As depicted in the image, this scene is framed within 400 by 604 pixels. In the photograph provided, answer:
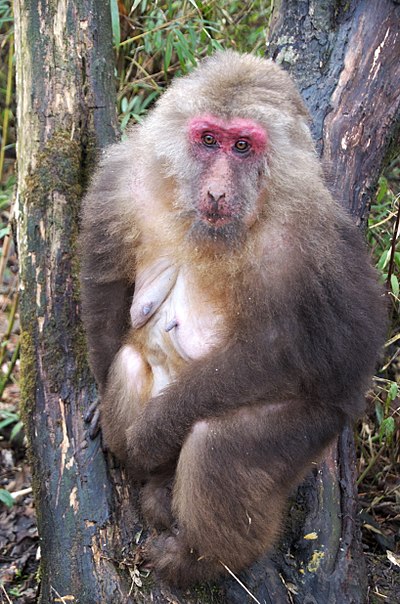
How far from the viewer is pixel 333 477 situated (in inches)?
155

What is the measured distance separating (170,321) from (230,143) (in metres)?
0.89

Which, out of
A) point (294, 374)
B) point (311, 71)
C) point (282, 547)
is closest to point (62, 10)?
point (311, 71)

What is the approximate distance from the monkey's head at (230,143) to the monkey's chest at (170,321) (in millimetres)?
424

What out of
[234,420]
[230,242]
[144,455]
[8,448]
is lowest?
[8,448]

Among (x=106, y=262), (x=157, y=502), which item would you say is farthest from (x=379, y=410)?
(x=106, y=262)

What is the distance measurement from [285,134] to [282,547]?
1.87 m

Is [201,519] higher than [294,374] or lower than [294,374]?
lower

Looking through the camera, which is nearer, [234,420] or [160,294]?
[234,420]

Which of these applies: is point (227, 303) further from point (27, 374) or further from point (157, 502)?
point (27, 374)

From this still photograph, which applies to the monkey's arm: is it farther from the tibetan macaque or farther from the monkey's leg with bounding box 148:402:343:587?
the monkey's leg with bounding box 148:402:343:587

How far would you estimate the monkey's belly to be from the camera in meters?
3.39

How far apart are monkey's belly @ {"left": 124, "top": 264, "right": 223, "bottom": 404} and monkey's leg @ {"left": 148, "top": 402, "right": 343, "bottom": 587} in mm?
345

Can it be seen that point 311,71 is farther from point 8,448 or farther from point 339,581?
point 8,448

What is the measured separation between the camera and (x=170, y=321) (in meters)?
3.48
